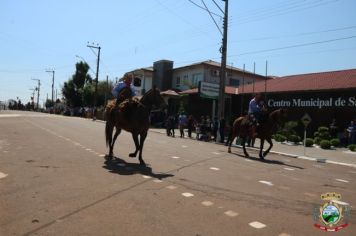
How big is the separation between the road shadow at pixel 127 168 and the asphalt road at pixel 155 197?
3 centimetres

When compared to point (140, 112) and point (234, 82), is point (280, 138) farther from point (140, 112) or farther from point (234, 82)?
point (234, 82)

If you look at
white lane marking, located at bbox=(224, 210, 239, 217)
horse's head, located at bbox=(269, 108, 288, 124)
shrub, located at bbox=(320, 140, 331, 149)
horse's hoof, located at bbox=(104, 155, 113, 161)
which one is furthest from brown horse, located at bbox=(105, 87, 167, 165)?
shrub, located at bbox=(320, 140, 331, 149)

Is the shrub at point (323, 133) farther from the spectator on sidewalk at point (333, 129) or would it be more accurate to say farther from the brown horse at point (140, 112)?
the brown horse at point (140, 112)

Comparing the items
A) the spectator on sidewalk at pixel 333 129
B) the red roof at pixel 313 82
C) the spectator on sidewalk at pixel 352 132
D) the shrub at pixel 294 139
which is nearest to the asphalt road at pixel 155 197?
the spectator on sidewalk at pixel 352 132

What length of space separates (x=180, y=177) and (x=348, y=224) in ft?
14.7

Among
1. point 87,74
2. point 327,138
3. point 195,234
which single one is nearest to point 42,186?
point 195,234

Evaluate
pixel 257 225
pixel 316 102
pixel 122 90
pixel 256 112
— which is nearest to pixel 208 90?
pixel 316 102

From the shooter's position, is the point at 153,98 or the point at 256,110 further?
the point at 256,110

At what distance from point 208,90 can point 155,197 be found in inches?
994

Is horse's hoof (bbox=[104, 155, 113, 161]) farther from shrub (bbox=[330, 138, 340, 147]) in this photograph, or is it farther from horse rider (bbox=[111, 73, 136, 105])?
shrub (bbox=[330, 138, 340, 147])

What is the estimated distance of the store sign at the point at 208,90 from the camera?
32.4 meters

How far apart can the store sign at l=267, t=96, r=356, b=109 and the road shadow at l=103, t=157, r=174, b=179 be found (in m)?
20.5

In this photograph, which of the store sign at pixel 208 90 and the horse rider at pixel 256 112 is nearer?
the horse rider at pixel 256 112

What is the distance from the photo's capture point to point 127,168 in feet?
37.4
